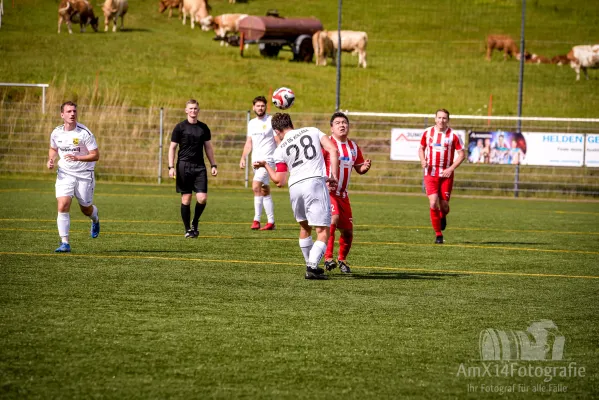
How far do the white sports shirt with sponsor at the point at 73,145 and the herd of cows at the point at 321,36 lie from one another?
22.4 metres

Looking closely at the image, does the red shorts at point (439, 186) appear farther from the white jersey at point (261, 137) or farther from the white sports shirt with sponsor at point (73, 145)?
the white sports shirt with sponsor at point (73, 145)

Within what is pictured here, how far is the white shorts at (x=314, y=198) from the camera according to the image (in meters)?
10.1

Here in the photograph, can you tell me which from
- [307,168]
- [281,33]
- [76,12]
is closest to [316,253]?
[307,168]

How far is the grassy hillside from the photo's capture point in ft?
120

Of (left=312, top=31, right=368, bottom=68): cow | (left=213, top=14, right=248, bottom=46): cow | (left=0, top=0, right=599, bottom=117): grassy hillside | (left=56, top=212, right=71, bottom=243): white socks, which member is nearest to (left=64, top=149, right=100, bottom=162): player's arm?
(left=56, top=212, right=71, bottom=243): white socks

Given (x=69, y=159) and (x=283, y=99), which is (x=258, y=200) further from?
(x=69, y=159)

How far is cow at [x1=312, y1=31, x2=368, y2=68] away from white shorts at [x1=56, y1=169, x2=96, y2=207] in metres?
28.7

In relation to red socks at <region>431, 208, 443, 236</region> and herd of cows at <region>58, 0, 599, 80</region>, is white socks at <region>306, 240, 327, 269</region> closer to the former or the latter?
red socks at <region>431, 208, 443, 236</region>

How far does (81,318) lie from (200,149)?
746 centimetres

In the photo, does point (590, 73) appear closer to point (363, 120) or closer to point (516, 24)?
point (516, 24)

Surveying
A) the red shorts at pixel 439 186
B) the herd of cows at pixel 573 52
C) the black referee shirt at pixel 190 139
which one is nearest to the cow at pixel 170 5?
the herd of cows at pixel 573 52

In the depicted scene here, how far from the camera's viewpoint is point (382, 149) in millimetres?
29891

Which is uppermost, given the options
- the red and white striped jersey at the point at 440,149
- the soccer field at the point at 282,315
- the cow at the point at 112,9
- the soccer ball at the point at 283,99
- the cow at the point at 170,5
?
the cow at the point at 170,5

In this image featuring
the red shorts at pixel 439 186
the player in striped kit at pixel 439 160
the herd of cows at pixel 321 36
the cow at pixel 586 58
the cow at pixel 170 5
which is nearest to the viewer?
the player in striped kit at pixel 439 160
